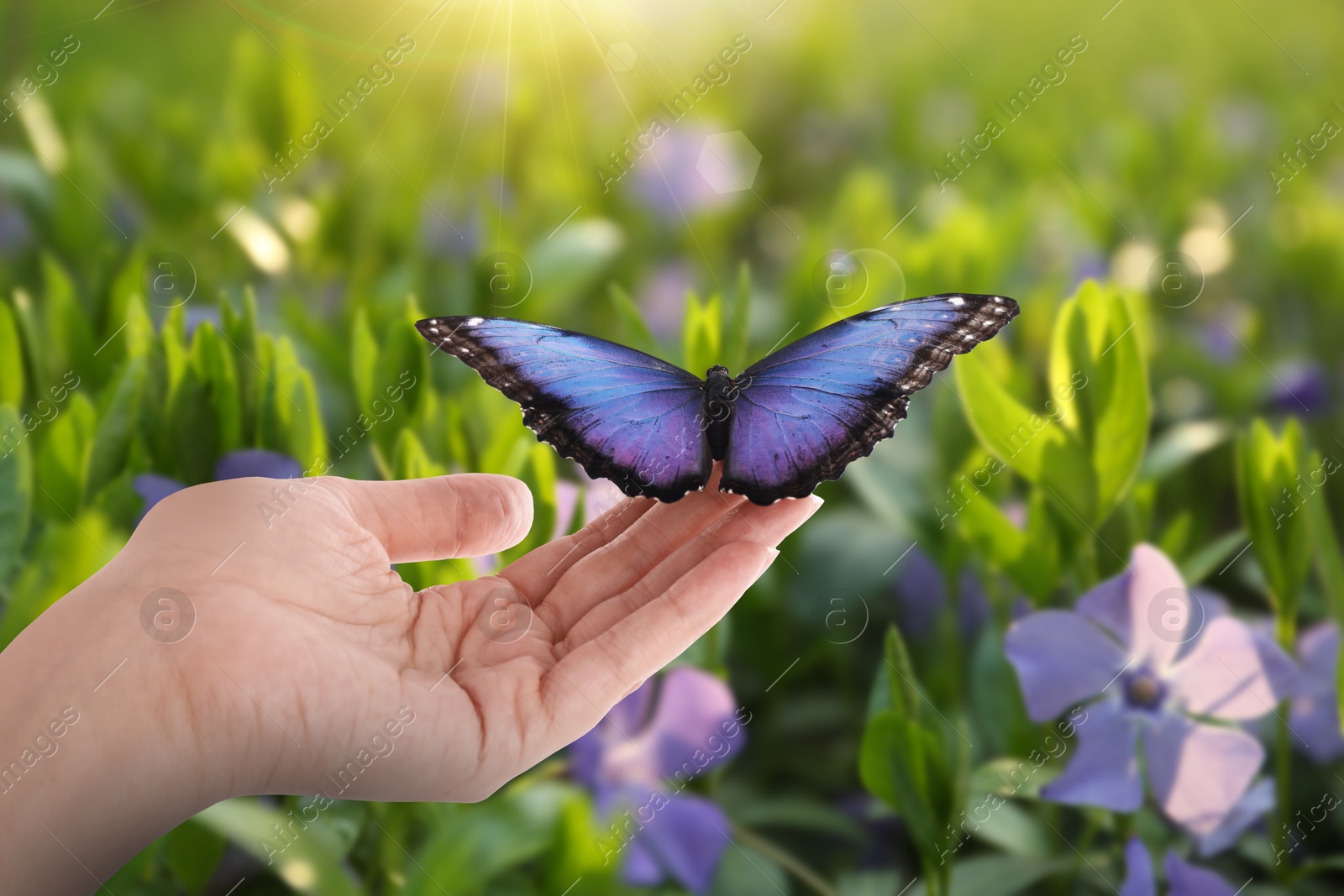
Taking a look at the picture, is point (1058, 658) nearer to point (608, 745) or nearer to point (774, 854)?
point (774, 854)

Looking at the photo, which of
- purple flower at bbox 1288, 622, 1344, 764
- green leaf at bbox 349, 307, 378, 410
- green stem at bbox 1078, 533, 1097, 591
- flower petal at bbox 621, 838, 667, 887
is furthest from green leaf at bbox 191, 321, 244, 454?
purple flower at bbox 1288, 622, 1344, 764

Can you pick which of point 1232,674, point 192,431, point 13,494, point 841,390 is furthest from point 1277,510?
point 13,494

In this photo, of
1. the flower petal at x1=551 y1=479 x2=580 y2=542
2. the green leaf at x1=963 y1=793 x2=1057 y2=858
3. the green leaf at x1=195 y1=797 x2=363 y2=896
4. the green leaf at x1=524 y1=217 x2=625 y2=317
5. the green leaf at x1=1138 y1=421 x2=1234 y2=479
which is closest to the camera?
the green leaf at x1=195 y1=797 x2=363 y2=896

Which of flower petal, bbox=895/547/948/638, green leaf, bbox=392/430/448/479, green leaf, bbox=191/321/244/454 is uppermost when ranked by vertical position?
green leaf, bbox=191/321/244/454

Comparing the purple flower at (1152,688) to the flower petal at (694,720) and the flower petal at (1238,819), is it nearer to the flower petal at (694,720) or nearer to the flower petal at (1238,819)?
the flower petal at (1238,819)

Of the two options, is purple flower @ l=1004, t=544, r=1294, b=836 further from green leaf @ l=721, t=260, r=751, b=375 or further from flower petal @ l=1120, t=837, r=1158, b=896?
green leaf @ l=721, t=260, r=751, b=375

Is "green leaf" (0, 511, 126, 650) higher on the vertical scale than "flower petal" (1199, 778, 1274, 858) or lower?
higher

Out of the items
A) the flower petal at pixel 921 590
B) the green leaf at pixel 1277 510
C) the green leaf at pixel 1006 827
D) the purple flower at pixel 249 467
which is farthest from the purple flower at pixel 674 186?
the green leaf at pixel 1006 827
